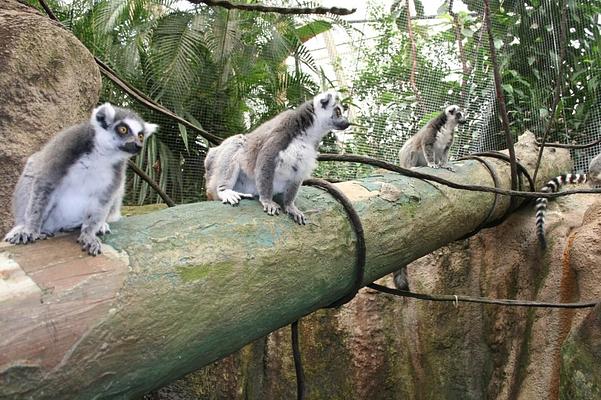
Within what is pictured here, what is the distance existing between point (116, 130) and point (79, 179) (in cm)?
28

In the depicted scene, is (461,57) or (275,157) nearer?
Answer: (275,157)

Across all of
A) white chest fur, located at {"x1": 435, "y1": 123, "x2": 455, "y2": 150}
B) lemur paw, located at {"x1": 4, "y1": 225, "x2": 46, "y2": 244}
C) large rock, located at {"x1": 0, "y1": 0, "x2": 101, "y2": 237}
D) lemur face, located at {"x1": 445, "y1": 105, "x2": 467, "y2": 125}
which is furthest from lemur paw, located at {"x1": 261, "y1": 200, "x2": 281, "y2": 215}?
lemur face, located at {"x1": 445, "y1": 105, "x2": 467, "y2": 125}

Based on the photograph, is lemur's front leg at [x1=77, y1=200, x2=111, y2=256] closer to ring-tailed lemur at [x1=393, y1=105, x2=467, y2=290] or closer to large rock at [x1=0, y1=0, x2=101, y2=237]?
large rock at [x1=0, y1=0, x2=101, y2=237]

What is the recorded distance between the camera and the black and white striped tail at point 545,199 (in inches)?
190

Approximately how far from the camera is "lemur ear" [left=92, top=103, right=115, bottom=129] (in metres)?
2.45

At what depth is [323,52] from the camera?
46.2 feet

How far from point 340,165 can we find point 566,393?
150 inches

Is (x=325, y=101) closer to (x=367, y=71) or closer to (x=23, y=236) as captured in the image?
(x=23, y=236)

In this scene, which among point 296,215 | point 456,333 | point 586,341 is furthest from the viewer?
point 456,333

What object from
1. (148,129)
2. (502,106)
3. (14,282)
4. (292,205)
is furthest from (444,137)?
(14,282)

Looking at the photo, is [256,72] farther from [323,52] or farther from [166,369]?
[166,369]

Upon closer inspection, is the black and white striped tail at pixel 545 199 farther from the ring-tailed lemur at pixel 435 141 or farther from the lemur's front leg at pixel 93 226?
the lemur's front leg at pixel 93 226

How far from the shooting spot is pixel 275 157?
122 inches

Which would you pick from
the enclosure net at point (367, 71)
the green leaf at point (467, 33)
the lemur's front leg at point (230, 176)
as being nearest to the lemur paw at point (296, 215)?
the lemur's front leg at point (230, 176)
